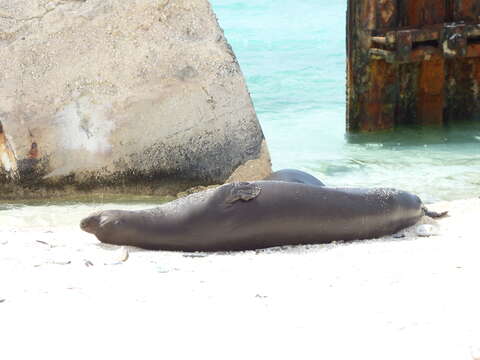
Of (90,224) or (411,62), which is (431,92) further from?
(90,224)

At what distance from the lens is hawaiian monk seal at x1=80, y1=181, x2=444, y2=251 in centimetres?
381

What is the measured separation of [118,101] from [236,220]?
6.86 feet

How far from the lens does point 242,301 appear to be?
9.86 feet

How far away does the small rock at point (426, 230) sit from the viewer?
13.9ft

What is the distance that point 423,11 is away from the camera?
8.03m

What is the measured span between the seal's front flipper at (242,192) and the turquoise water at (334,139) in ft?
9.05

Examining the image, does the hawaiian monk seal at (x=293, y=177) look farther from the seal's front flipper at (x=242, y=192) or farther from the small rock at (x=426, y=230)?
the seal's front flipper at (x=242, y=192)

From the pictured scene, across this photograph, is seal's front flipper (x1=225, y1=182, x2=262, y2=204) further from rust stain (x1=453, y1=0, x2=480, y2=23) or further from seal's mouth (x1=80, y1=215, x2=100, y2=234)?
rust stain (x1=453, y1=0, x2=480, y2=23)

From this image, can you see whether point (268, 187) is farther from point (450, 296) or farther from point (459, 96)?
point (459, 96)

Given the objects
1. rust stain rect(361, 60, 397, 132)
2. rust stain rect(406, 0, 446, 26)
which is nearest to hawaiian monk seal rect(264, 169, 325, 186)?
rust stain rect(361, 60, 397, 132)

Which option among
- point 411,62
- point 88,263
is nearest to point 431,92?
point 411,62

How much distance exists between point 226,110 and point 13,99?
1403 mm

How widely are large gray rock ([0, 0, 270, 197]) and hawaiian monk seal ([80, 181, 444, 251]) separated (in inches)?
69.7

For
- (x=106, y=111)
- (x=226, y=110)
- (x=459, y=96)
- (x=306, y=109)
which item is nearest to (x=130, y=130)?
(x=106, y=111)
